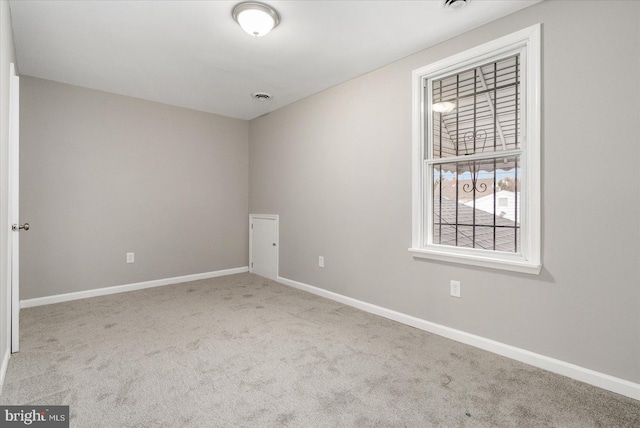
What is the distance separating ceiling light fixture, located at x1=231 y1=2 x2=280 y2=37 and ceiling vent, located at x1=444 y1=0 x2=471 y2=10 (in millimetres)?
1135

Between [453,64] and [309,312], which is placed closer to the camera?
[453,64]

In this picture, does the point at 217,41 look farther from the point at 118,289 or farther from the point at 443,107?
the point at 118,289

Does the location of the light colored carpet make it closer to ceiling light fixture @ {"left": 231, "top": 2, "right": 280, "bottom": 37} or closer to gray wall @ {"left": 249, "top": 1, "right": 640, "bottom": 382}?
gray wall @ {"left": 249, "top": 1, "right": 640, "bottom": 382}

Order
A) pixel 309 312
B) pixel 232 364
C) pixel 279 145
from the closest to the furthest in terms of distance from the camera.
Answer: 1. pixel 232 364
2. pixel 309 312
3. pixel 279 145

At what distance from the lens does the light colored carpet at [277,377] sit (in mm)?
1585

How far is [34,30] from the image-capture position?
240 cm

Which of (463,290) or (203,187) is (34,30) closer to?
(203,187)

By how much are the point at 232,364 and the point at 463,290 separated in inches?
69.8

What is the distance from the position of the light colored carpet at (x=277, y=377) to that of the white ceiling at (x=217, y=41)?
2.36 metres

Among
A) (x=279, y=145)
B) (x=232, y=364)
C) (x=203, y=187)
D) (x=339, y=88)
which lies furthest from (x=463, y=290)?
(x=203, y=187)

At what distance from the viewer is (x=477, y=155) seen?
240cm

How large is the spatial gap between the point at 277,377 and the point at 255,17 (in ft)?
7.66

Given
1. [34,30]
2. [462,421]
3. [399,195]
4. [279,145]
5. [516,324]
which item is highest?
[34,30]

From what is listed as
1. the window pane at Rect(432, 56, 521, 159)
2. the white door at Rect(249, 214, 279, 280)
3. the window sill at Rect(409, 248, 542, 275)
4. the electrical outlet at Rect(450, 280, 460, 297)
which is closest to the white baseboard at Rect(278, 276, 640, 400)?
the electrical outlet at Rect(450, 280, 460, 297)
